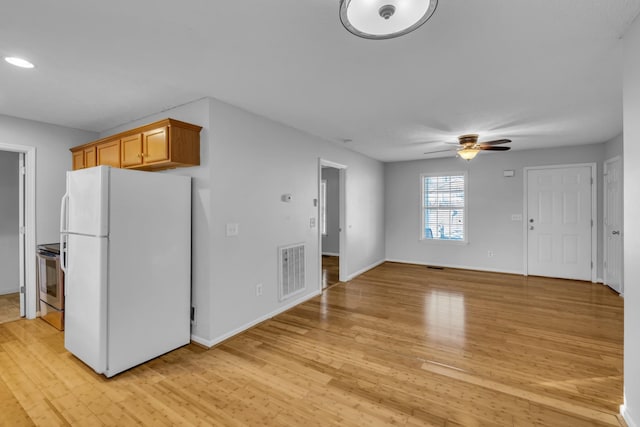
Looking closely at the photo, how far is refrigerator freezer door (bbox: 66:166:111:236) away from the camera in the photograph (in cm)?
239

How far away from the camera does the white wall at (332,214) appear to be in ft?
27.1

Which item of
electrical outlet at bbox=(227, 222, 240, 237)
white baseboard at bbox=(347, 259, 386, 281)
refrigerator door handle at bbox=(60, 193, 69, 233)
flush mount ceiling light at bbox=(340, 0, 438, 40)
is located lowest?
white baseboard at bbox=(347, 259, 386, 281)

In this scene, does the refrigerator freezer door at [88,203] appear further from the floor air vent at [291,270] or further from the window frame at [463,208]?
the window frame at [463,208]

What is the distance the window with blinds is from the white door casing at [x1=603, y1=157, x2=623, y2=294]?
2.15 m

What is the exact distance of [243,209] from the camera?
325 cm

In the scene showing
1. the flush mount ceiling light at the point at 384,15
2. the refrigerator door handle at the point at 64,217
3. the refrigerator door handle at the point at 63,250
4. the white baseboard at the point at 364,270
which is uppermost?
the flush mount ceiling light at the point at 384,15

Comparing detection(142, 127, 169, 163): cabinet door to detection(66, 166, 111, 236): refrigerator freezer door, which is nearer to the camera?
detection(66, 166, 111, 236): refrigerator freezer door

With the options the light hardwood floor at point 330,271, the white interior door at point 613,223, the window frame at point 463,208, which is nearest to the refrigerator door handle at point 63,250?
the light hardwood floor at point 330,271

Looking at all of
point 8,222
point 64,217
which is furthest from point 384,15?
point 8,222

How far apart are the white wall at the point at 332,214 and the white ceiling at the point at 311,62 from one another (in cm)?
451

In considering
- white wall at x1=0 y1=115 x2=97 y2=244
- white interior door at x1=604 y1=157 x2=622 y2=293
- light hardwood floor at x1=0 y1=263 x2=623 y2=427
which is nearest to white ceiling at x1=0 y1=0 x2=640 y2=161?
white wall at x1=0 y1=115 x2=97 y2=244

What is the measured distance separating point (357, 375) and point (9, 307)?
466 cm

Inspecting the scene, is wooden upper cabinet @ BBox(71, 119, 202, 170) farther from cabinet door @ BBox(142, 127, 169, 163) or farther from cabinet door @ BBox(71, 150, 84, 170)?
cabinet door @ BBox(71, 150, 84, 170)

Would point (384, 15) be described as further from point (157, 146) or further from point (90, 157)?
point (90, 157)
